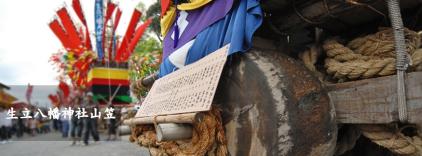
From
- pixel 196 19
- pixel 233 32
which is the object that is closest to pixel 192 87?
pixel 233 32

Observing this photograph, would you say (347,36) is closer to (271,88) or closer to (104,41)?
(271,88)

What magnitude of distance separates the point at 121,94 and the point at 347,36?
509 inches

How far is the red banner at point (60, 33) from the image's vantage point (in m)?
13.6

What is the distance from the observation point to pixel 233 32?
86.2 inches

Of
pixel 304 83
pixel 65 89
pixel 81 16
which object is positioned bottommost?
pixel 304 83

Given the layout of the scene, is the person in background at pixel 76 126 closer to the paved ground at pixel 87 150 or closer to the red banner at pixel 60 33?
the paved ground at pixel 87 150

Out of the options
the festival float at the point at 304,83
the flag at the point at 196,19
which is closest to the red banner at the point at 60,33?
the flag at the point at 196,19

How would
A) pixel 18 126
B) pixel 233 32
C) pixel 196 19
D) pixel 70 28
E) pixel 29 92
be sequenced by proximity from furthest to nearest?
pixel 29 92 < pixel 18 126 < pixel 70 28 < pixel 196 19 < pixel 233 32

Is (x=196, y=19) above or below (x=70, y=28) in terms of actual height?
below

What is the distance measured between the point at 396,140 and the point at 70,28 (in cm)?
1366

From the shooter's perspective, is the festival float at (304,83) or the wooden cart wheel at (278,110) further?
the wooden cart wheel at (278,110)

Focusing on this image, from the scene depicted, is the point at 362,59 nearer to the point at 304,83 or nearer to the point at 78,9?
the point at 304,83

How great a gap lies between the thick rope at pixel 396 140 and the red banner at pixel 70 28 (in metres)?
13.2

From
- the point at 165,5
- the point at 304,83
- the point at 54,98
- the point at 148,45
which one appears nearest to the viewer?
the point at 304,83
